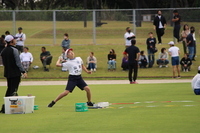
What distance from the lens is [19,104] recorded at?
13.3 m

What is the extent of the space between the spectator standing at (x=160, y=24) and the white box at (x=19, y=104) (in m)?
19.9

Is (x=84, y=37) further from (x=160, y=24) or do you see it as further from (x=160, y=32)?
(x=160, y=24)

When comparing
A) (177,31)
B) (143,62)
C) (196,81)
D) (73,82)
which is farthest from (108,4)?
(73,82)

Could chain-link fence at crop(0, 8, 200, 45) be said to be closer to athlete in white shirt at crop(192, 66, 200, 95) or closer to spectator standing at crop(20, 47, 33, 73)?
spectator standing at crop(20, 47, 33, 73)

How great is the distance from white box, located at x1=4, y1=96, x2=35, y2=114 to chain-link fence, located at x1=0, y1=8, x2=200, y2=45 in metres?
21.4

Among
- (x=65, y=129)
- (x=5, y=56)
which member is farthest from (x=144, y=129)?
(x=5, y=56)

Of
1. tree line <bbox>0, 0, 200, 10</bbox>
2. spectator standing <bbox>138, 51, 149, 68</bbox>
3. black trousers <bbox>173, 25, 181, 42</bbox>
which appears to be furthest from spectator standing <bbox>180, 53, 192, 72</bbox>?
tree line <bbox>0, 0, 200, 10</bbox>

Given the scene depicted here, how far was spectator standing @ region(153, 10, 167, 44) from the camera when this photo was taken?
32219 mm

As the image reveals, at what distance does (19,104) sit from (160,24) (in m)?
20.7

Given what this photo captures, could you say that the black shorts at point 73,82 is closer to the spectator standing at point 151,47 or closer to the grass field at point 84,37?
the grass field at point 84,37

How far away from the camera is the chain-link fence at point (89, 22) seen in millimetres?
34438

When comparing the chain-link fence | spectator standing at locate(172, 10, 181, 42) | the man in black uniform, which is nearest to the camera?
the man in black uniform

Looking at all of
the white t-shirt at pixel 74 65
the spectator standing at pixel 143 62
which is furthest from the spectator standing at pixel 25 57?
the white t-shirt at pixel 74 65

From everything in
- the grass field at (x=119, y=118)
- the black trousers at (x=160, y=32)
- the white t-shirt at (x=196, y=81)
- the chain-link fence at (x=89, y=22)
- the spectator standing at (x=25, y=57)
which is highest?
the chain-link fence at (x=89, y=22)
